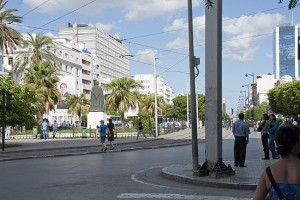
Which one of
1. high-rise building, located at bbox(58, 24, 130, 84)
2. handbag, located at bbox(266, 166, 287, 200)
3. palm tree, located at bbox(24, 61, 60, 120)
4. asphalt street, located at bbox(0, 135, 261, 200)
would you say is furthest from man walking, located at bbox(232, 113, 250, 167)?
high-rise building, located at bbox(58, 24, 130, 84)

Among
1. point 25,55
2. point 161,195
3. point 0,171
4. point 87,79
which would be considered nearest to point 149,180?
point 161,195

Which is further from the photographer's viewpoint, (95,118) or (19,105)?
(95,118)

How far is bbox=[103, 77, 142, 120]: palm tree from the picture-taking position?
63.2 m

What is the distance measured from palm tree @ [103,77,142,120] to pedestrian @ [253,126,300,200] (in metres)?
59.5

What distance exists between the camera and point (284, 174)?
3408mm

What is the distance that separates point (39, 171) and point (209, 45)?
24.0 feet

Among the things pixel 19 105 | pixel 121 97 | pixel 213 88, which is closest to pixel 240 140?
pixel 213 88

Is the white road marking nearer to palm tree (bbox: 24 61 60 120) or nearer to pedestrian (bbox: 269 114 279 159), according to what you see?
pedestrian (bbox: 269 114 279 159)

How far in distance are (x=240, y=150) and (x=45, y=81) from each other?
4236 centimetres

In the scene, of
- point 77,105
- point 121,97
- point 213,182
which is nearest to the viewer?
point 213,182

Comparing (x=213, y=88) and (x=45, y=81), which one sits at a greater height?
(x=45, y=81)

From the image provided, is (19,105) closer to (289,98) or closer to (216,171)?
(216,171)

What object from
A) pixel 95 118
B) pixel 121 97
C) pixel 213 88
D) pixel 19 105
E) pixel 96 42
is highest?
pixel 96 42

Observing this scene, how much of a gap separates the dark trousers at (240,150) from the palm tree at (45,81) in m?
40.9
